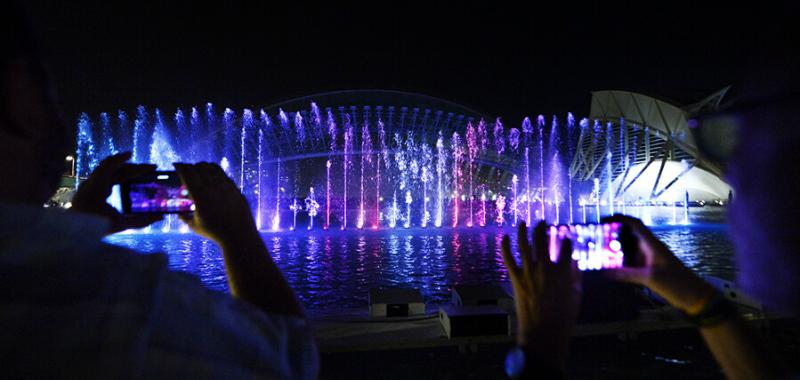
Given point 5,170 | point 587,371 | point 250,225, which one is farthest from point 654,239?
point 587,371

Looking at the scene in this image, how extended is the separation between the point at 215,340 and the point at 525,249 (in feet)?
3.17

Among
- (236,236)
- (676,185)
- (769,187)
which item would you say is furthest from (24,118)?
(676,185)

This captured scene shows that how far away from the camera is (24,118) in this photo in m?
0.75

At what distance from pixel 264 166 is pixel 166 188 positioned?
53937 mm

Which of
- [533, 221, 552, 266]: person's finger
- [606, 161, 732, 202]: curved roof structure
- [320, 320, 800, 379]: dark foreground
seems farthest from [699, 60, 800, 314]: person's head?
[606, 161, 732, 202]: curved roof structure

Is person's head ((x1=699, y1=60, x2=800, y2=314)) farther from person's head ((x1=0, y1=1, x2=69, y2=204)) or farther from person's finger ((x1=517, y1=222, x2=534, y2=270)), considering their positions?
person's head ((x1=0, y1=1, x2=69, y2=204))

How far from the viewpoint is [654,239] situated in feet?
4.61

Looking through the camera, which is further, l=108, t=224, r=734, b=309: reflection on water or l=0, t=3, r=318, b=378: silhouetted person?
l=108, t=224, r=734, b=309: reflection on water

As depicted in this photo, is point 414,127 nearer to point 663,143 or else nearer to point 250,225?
point 663,143

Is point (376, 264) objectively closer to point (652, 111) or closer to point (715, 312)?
point (715, 312)

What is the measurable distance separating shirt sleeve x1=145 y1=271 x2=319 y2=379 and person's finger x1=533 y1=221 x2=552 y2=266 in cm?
72

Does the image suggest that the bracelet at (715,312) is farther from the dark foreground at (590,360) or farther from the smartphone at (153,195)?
the dark foreground at (590,360)

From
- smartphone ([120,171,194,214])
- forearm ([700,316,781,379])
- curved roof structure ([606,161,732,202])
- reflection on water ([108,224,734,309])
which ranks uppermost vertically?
curved roof structure ([606,161,732,202])

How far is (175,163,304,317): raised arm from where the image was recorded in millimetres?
1006
